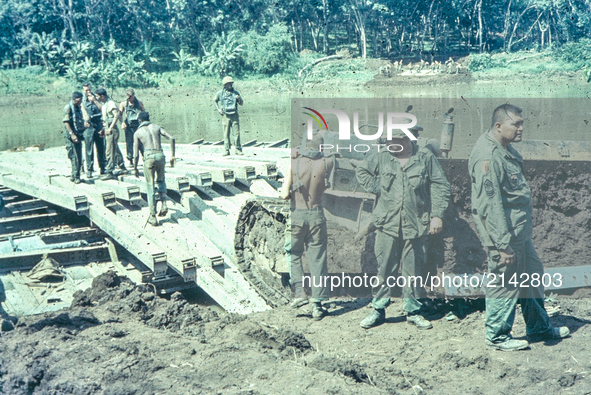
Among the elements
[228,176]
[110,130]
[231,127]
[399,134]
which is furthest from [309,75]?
[399,134]

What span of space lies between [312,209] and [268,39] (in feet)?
113

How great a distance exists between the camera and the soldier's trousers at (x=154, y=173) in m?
9.05

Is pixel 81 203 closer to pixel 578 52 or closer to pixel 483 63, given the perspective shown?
pixel 483 63

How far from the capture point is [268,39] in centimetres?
3925

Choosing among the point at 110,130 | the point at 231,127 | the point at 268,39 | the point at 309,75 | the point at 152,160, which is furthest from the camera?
the point at 268,39

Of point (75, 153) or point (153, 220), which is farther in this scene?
point (75, 153)

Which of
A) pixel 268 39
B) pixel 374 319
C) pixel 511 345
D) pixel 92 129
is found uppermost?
pixel 268 39

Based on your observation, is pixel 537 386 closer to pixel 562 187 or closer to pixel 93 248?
pixel 562 187

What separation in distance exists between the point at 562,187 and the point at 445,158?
1.40 metres

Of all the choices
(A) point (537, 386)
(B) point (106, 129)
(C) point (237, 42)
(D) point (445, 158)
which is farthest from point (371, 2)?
(A) point (537, 386)

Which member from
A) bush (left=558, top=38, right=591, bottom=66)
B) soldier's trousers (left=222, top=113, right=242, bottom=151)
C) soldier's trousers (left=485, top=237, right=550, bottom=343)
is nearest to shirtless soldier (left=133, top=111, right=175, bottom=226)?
soldier's trousers (left=222, top=113, right=242, bottom=151)

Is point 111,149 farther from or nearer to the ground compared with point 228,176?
farther from the ground

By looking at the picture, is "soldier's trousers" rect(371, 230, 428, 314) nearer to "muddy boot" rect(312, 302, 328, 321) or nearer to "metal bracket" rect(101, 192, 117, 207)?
"muddy boot" rect(312, 302, 328, 321)

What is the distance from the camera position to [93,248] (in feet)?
31.0
